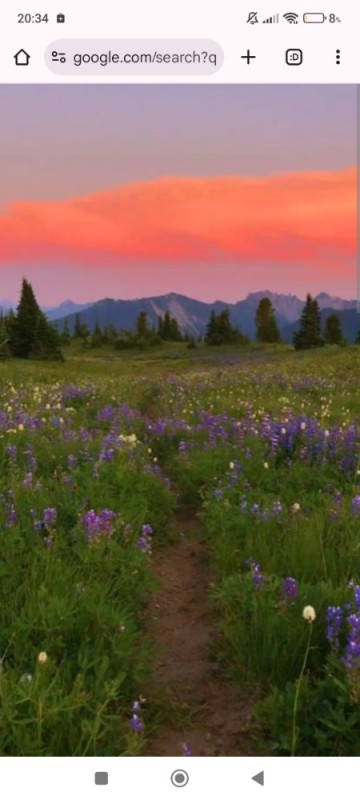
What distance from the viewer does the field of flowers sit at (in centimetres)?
272

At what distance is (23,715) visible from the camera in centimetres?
269

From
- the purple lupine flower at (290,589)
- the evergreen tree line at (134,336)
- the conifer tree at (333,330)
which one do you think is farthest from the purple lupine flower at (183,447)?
the conifer tree at (333,330)

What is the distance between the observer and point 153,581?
417 centimetres

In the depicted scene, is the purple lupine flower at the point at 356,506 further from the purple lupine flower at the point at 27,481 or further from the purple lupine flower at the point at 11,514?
the purple lupine flower at the point at 27,481

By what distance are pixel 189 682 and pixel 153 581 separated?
92cm

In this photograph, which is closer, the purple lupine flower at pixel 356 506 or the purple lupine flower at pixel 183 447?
the purple lupine flower at pixel 356 506

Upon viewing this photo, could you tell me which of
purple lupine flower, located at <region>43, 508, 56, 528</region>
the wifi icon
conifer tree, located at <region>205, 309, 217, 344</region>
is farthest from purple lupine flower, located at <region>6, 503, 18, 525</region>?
conifer tree, located at <region>205, 309, 217, 344</region>

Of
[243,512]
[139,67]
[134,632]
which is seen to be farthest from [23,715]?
[139,67]

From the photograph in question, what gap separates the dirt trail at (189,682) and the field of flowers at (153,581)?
0.34 feet

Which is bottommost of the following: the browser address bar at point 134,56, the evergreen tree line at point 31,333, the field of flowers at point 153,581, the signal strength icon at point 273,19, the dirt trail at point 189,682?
the dirt trail at point 189,682

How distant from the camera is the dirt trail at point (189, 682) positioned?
291cm
